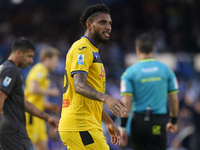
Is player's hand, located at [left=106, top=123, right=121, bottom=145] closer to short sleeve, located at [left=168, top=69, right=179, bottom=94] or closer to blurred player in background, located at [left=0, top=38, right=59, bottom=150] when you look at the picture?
blurred player in background, located at [left=0, top=38, right=59, bottom=150]

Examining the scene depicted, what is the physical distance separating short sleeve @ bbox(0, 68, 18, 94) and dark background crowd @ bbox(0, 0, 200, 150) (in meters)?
7.96

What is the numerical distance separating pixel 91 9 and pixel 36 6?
15964 mm

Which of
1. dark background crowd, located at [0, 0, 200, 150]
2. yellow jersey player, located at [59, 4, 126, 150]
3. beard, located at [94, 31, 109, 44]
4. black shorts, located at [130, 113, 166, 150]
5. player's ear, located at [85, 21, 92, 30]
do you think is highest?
dark background crowd, located at [0, 0, 200, 150]

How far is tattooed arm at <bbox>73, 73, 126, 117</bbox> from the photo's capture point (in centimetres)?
275

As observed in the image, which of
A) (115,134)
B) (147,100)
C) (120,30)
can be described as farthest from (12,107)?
(120,30)

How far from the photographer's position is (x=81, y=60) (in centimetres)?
319

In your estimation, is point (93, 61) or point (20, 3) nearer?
point (93, 61)

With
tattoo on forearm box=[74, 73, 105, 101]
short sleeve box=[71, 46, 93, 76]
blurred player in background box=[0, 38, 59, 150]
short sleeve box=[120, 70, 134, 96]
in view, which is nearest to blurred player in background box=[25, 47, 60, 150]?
short sleeve box=[120, 70, 134, 96]

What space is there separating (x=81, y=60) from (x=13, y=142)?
5.71ft

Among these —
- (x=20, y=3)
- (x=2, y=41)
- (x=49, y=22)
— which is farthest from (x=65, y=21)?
(x=2, y=41)

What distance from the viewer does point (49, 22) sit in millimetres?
18359

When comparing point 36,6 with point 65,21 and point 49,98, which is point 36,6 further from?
point 49,98

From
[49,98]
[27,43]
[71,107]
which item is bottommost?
[49,98]

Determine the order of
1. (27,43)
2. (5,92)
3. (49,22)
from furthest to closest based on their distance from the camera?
(49,22) < (27,43) < (5,92)
